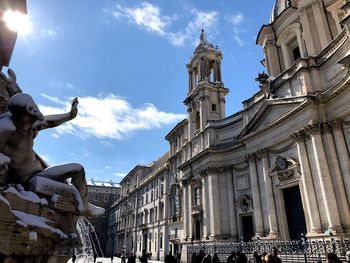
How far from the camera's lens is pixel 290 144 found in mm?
18703

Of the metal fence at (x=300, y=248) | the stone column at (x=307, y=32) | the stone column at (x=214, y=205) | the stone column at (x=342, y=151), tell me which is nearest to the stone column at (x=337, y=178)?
the stone column at (x=342, y=151)

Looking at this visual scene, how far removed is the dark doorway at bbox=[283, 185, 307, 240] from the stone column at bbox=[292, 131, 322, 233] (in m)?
1.11

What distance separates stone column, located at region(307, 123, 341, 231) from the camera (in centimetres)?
1447

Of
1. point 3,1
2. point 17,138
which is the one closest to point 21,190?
point 17,138

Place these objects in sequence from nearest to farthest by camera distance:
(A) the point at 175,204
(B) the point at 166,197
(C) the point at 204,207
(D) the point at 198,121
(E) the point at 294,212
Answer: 1. (E) the point at 294,212
2. (C) the point at 204,207
3. (D) the point at 198,121
4. (A) the point at 175,204
5. (B) the point at 166,197

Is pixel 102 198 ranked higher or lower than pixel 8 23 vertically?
higher

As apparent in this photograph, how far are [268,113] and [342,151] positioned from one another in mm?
6314

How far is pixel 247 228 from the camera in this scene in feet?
72.1

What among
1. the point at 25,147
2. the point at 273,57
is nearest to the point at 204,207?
the point at 273,57

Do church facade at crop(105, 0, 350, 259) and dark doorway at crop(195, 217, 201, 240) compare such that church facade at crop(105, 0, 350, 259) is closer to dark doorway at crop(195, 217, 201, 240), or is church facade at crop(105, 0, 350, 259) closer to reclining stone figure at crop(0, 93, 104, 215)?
dark doorway at crop(195, 217, 201, 240)

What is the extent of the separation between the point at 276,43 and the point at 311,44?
5.01 m

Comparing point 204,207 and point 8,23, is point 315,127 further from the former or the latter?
point 8,23

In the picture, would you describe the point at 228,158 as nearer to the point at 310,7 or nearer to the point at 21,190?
the point at 310,7

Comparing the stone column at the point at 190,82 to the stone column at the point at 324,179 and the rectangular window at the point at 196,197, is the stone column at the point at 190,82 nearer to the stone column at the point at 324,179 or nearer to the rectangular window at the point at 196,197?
the rectangular window at the point at 196,197
